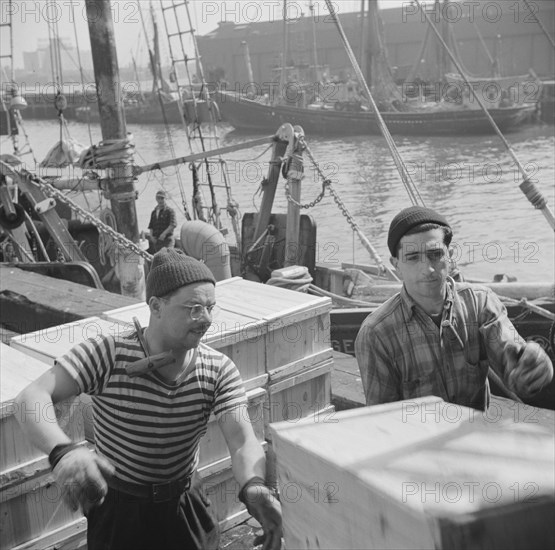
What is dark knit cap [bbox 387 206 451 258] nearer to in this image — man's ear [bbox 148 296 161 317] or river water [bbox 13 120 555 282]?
man's ear [bbox 148 296 161 317]

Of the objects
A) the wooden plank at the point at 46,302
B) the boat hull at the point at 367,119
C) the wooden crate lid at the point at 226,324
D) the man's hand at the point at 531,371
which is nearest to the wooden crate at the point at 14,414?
the wooden crate lid at the point at 226,324

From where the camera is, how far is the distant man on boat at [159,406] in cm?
264

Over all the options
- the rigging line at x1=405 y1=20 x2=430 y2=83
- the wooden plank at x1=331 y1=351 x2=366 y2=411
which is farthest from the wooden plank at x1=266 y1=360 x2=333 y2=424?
the rigging line at x1=405 y1=20 x2=430 y2=83

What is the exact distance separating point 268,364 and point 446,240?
4.62 ft

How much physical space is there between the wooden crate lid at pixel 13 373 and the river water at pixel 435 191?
8.49 metres

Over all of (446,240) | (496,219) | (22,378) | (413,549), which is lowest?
(496,219)

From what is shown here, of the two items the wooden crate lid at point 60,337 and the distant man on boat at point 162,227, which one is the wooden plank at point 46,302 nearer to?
the wooden crate lid at point 60,337

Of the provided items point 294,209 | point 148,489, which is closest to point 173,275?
point 148,489

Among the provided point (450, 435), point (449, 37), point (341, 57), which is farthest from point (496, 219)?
point (341, 57)

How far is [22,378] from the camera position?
11.0 feet

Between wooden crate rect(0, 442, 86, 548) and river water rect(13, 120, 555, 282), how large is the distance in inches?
351

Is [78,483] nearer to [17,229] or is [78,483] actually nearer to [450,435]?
[450,435]

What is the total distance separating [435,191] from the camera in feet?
95.2

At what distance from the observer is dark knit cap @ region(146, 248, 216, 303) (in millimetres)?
2664
